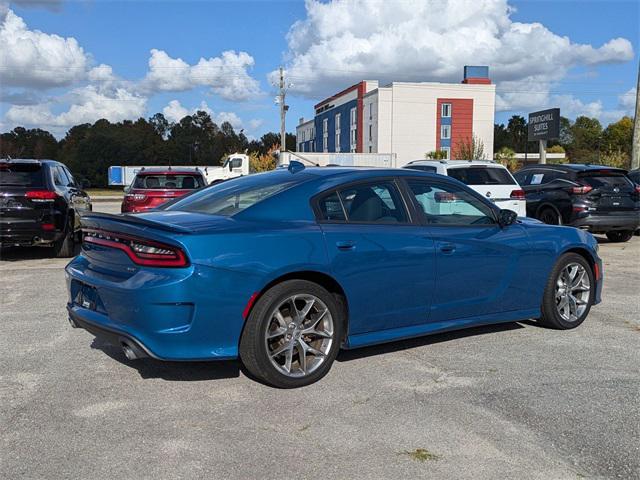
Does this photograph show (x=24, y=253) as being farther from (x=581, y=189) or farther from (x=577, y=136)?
(x=577, y=136)

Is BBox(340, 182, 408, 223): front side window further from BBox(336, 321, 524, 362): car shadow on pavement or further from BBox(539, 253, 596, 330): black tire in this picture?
BBox(539, 253, 596, 330): black tire

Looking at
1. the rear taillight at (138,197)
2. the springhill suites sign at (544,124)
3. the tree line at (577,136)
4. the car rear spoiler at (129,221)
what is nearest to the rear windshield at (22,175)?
the rear taillight at (138,197)

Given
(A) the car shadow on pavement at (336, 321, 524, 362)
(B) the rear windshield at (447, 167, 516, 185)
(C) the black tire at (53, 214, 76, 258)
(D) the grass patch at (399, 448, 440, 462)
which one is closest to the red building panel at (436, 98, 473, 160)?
(B) the rear windshield at (447, 167, 516, 185)

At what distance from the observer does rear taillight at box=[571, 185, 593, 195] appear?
1257cm

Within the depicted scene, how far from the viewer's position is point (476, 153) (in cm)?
4988

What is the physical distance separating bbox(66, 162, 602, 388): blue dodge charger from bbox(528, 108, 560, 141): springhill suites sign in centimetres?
2691

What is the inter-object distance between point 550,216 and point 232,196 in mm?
9858

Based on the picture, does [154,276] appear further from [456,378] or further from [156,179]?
[156,179]

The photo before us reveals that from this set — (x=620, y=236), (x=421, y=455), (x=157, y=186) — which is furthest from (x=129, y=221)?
(x=620, y=236)

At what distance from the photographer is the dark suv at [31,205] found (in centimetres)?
992

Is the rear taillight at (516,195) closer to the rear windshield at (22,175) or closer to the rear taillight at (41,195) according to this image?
the rear taillight at (41,195)

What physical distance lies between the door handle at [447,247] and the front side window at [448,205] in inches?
8.2

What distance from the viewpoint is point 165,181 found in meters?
12.6

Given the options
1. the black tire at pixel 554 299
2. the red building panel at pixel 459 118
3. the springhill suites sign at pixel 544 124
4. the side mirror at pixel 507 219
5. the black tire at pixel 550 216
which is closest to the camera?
the side mirror at pixel 507 219
